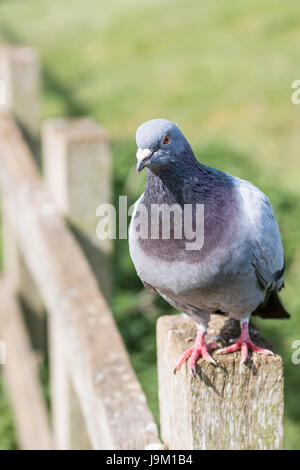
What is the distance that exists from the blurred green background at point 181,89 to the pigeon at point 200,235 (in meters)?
2.10

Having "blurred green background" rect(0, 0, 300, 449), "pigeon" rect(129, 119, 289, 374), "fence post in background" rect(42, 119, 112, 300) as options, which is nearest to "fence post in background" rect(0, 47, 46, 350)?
"blurred green background" rect(0, 0, 300, 449)

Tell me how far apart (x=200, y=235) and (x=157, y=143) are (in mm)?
265

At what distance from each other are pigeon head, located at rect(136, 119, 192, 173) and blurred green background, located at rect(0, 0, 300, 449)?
7.77ft

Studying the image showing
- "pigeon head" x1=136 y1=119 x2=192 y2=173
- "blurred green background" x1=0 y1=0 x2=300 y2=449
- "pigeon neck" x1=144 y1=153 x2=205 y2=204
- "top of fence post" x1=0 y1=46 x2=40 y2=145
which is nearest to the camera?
"pigeon head" x1=136 y1=119 x2=192 y2=173

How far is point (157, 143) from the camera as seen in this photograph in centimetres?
158

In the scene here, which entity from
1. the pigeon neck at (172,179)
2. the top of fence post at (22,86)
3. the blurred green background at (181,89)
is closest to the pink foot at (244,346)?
the pigeon neck at (172,179)

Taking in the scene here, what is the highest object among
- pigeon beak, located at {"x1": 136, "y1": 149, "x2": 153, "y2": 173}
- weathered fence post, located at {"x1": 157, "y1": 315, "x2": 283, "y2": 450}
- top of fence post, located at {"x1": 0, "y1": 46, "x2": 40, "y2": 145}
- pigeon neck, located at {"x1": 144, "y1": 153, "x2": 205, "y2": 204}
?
top of fence post, located at {"x1": 0, "y1": 46, "x2": 40, "y2": 145}

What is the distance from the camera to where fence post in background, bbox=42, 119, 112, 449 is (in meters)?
2.84

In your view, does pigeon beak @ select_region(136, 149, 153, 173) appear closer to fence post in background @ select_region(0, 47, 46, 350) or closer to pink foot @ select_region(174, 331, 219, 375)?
pink foot @ select_region(174, 331, 219, 375)

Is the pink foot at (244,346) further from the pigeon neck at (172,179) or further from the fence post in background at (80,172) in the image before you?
the fence post in background at (80,172)

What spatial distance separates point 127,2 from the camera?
1188 centimetres

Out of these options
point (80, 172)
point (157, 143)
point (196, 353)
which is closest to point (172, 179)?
point (157, 143)

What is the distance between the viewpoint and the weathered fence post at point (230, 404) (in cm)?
159

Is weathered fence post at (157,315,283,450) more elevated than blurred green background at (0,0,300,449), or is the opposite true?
blurred green background at (0,0,300,449)
